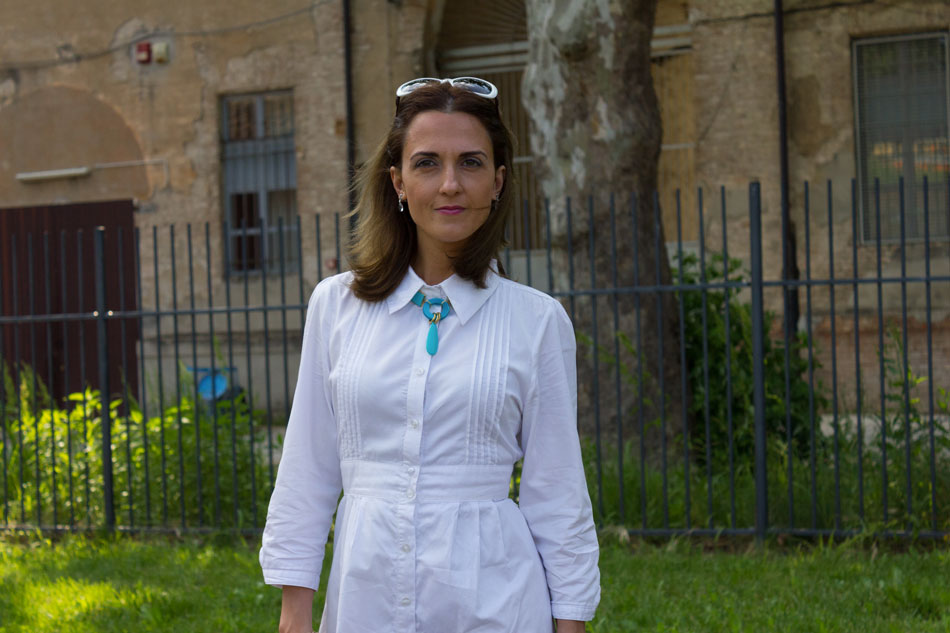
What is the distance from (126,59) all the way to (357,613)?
12.4m

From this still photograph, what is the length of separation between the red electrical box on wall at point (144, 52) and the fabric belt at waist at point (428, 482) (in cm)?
1208

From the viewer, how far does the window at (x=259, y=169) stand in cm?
1275

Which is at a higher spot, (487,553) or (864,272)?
(864,272)

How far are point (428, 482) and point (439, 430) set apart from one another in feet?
0.31

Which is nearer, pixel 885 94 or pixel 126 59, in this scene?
pixel 885 94

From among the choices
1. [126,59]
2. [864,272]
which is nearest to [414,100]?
[864,272]

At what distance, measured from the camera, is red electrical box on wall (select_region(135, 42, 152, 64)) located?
12.9 m

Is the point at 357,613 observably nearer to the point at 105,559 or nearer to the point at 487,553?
the point at 487,553

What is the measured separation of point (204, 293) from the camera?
1275 centimetres

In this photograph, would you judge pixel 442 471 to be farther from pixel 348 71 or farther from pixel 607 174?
pixel 348 71

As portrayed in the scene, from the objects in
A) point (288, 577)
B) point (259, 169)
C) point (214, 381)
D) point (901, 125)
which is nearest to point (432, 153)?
point (288, 577)

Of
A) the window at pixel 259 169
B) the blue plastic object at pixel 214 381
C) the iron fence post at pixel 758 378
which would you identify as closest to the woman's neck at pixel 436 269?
the iron fence post at pixel 758 378

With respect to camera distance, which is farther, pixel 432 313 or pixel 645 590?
pixel 645 590

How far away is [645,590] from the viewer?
4699 millimetres
